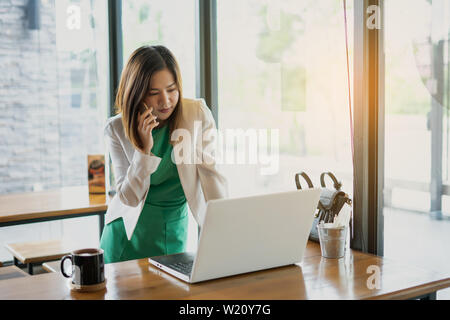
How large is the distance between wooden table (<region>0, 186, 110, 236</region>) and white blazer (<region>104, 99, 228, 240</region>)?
569 millimetres

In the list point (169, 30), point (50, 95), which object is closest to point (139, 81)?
point (169, 30)

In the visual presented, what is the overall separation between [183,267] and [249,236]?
0.73 ft

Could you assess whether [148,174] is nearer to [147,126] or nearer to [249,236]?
[147,126]

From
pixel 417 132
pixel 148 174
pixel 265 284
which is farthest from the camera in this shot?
pixel 148 174

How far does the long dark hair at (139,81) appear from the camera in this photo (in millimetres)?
2021

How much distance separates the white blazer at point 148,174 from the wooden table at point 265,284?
0.42 m

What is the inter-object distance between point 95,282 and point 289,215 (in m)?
0.56

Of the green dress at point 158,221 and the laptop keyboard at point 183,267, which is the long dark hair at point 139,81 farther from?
the laptop keyboard at point 183,267

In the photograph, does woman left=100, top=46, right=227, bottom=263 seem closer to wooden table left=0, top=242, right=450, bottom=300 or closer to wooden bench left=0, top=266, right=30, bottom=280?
wooden table left=0, top=242, right=450, bottom=300

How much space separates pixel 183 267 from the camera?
1552mm
